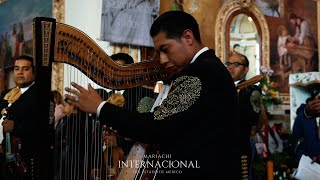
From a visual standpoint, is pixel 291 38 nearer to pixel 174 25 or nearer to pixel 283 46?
pixel 283 46

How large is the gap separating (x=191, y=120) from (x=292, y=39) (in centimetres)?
704

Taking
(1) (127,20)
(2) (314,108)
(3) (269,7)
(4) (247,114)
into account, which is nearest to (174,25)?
(4) (247,114)

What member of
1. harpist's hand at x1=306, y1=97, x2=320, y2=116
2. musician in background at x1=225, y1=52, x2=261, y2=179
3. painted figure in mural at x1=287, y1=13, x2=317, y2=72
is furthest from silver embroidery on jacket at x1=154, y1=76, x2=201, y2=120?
painted figure in mural at x1=287, y1=13, x2=317, y2=72

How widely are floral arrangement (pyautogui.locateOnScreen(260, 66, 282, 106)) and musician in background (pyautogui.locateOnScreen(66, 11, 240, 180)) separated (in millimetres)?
5262

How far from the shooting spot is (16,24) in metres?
6.05

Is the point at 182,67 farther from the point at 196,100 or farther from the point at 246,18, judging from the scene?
the point at 246,18

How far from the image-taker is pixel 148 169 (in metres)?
2.18

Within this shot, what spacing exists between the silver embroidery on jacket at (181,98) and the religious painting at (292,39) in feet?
21.0

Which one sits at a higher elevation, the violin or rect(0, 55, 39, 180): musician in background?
rect(0, 55, 39, 180): musician in background

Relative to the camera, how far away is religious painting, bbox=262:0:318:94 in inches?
321

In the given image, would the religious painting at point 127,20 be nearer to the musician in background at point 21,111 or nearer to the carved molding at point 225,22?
the carved molding at point 225,22

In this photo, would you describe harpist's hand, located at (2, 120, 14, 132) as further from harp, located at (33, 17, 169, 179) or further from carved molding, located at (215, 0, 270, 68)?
carved molding, located at (215, 0, 270, 68)

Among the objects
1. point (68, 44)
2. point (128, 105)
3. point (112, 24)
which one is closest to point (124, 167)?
point (128, 105)

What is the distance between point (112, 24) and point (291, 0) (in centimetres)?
398
